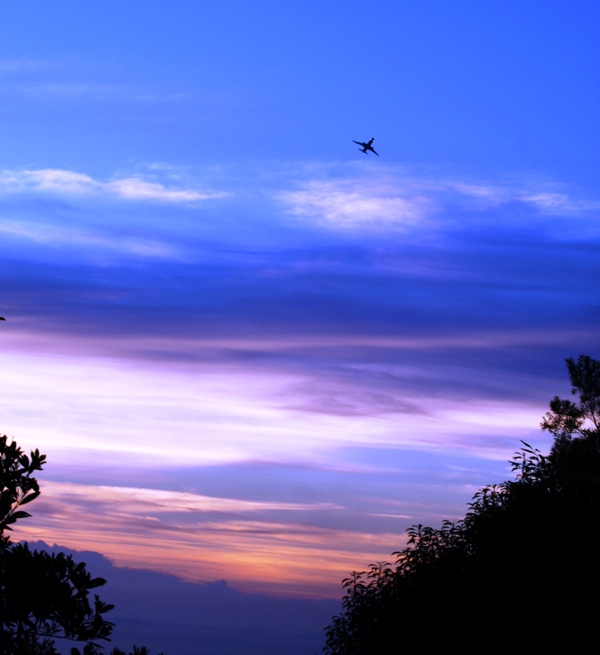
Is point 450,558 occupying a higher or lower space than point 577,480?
lower

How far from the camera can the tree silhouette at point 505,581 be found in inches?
1112

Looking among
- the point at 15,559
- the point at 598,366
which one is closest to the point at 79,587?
the point at 15,559

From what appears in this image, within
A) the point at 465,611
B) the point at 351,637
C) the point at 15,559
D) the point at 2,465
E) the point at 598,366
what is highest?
the point at 598,366

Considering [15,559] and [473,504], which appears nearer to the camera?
[15,559]

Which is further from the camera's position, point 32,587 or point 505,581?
point 505,581

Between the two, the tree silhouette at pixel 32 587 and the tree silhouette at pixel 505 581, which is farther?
the tree silhouette at pixel 505 581

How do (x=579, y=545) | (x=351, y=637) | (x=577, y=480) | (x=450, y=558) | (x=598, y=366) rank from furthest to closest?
(x=598, y=366), (x=351, y=637), (x=450, y=558), (x=577, y=480), (x=579, y=545)

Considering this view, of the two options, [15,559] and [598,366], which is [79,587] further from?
[598,366]

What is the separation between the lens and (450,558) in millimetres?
34656

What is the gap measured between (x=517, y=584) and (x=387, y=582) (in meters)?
9.61

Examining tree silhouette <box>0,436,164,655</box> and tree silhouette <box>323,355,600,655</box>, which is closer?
tree silhouette <box>0,436,164,655</box>

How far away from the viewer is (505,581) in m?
30.0

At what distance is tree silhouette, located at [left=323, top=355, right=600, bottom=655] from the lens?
28.2 meters

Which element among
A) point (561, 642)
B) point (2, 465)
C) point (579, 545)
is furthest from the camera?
point (579, 545)
